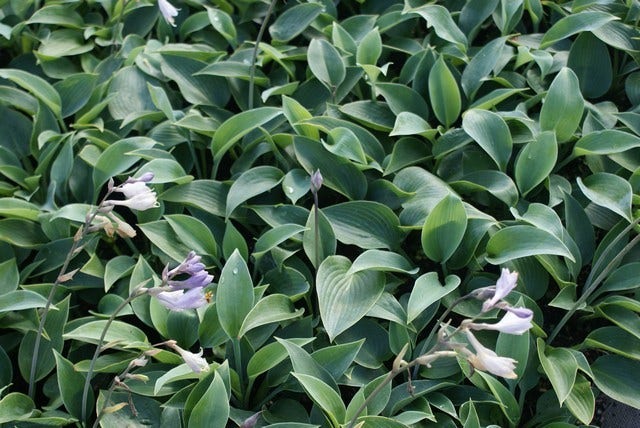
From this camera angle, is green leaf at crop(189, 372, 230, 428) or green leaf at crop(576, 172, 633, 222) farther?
green leaf at crop(576, 172, 633, 222)

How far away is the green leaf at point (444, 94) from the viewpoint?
2.92 meters

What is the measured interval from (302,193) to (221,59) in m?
0.99

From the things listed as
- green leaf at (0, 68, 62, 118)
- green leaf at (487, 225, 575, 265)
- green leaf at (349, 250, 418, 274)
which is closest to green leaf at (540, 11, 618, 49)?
green leaf at (487, 225, 575, 265)

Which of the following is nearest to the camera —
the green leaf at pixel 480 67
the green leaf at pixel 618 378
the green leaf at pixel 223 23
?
the green leaf at pixel 618 378

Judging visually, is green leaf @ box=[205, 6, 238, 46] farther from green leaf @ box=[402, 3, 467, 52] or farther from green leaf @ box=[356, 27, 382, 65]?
green leaf @ box=[402, 3, 467, 52]

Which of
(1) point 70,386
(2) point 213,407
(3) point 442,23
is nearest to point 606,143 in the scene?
(3) point 442,23

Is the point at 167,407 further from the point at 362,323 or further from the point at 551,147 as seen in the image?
the point at 551,147

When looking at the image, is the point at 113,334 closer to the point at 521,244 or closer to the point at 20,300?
the point at 20,300

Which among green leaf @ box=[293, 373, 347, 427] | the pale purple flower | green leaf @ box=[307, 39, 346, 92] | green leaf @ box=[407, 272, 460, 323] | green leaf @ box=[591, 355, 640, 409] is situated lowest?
green leaf @ box=[591, 355, 640, 409]

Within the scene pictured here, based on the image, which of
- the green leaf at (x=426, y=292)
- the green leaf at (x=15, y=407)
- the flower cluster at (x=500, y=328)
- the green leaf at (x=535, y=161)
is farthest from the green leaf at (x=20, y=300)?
the green leaf at (x=535, y=161)

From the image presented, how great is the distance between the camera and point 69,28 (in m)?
3.57

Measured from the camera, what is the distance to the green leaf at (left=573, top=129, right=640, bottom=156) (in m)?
2.71

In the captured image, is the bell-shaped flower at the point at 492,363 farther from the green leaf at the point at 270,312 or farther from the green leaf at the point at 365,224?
the green leaf at the point at 365,224

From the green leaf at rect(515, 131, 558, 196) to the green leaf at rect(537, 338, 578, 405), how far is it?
1.91 ft
